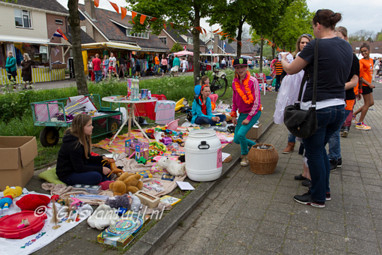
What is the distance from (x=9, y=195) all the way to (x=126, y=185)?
1416mm

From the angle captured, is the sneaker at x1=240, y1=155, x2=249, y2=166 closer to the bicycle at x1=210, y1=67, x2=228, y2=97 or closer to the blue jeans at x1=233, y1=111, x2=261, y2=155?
the blue jeans at x1=233, y1=111, x2=261, y2=155

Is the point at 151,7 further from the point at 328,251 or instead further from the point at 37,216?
the point at 328,251

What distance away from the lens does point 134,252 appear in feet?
8.69

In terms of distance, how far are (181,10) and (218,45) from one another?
200ft

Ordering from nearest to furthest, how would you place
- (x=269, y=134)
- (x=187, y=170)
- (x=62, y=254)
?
(x=62, y=254)
(x=187, y=170)
(x=269, y=134)

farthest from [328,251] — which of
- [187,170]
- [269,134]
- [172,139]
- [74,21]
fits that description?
[74,21]

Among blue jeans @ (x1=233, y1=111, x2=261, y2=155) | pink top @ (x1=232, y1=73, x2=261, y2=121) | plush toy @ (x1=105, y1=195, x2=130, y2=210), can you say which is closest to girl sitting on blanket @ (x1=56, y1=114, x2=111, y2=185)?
plush toy @ (x1=105, y1=195, x2=130, y2=210)

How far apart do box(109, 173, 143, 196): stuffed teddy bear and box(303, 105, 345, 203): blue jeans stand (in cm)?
222

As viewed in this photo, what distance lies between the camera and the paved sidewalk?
9.32 ft

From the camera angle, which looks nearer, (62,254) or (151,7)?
(62,254)

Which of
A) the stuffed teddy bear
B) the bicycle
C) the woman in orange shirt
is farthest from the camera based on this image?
the bicycle

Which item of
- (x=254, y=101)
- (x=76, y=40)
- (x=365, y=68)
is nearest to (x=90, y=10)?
(x=76, y=40)

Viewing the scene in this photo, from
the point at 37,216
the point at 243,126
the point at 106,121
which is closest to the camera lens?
the point at 37,216

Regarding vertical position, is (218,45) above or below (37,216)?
above
